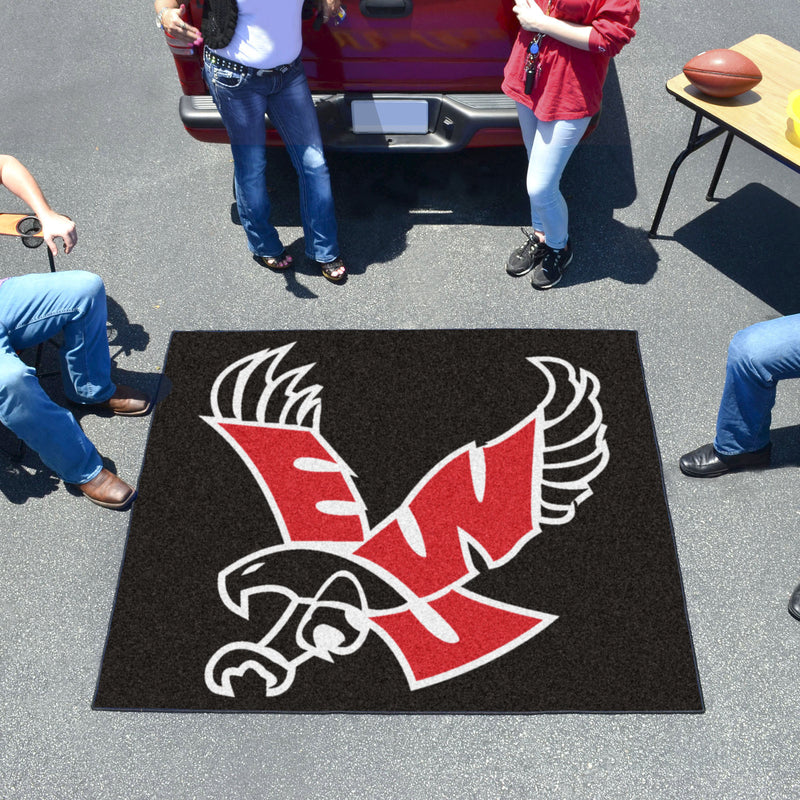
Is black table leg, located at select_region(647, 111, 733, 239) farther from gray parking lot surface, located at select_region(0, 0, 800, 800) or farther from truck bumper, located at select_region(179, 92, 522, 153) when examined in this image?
truck bumper, located at select_region(179, 92, 522, 153)

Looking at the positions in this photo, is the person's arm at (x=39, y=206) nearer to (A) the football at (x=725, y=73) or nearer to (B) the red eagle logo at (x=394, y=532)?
(B) the red eagle logo at (x=394, y=532)

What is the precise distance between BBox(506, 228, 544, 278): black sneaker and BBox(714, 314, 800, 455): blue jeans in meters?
1.10

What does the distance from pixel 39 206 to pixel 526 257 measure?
201 centimetres

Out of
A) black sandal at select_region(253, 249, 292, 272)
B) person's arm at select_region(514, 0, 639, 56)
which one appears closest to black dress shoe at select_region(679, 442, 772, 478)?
person's arm at select_region(514, 0, 639, 56)

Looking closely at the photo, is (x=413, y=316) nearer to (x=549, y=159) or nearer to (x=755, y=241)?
(x=549, y=159)

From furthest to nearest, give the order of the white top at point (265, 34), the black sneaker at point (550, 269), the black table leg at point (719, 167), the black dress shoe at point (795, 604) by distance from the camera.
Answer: the black table leg at point (719, 167)
the black sneaker at point (550, 269)
the white top at point (265, 34)
the black dress shoe at point (795, 604)

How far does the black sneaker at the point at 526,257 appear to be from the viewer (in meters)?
3.62

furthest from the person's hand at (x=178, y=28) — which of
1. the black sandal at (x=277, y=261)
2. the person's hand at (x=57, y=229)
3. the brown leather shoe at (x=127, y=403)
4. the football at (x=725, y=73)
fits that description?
the football at (x=725, y=73)

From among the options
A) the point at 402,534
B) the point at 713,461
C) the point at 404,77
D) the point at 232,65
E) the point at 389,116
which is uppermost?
the point at 232,65

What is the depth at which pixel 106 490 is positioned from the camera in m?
2.96

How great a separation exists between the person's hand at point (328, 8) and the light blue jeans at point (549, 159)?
0.79 metres

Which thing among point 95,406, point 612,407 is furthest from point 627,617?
point 95,406

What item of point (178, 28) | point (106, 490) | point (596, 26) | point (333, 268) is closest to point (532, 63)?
point (596, 26)

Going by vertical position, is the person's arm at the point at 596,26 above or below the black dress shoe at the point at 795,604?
above
